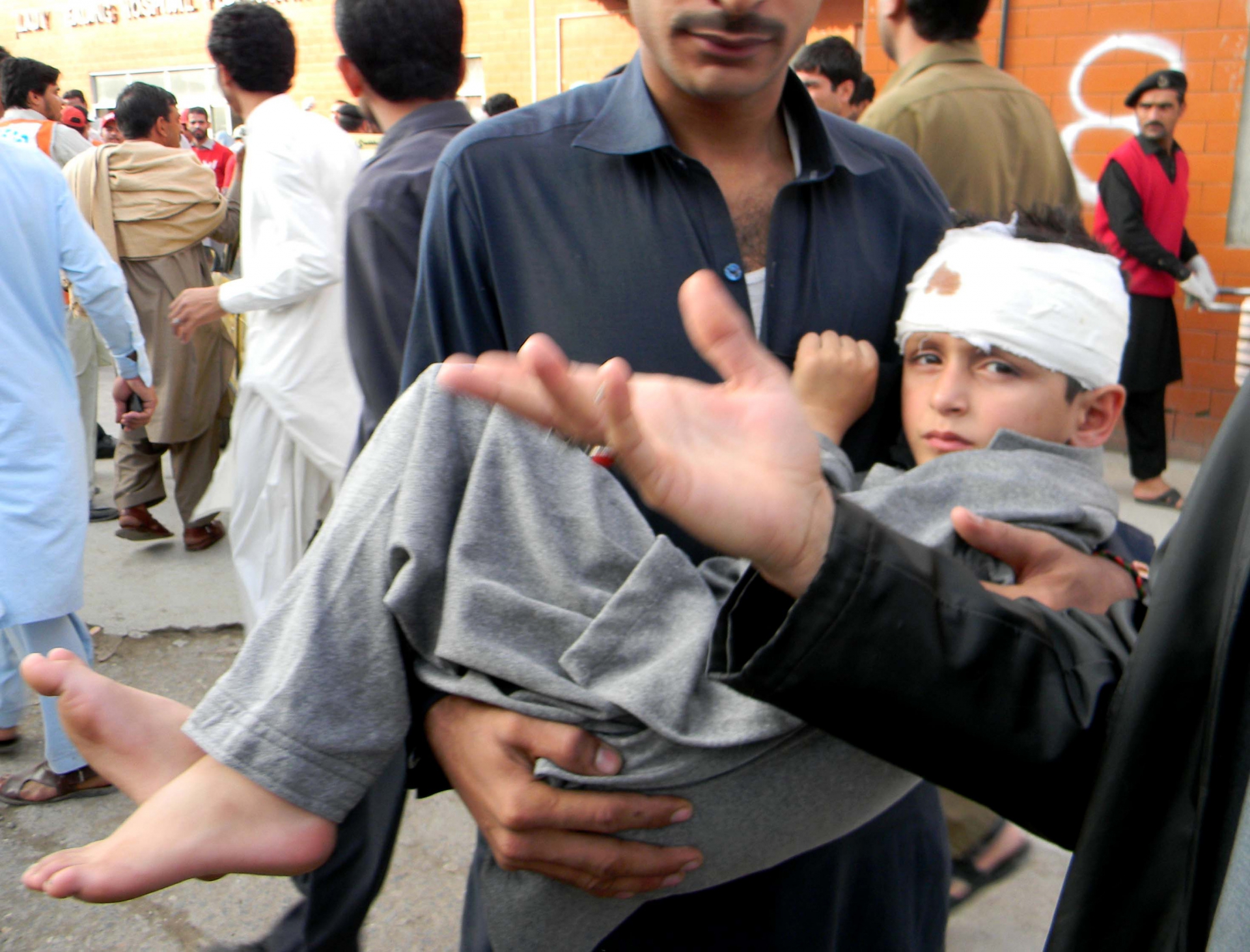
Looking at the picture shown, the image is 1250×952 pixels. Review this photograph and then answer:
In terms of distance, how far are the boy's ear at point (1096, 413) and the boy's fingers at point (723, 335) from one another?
2.85 ft

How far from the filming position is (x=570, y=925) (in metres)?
1.25

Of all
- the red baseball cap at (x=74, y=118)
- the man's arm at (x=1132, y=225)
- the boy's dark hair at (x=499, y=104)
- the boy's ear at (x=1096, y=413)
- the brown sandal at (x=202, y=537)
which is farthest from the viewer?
the red baseball cap at (x=74, y=118)

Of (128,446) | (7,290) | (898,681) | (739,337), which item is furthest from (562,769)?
(128,446)

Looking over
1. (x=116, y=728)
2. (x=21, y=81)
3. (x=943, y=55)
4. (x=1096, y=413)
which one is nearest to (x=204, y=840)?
(x=116, y=728)

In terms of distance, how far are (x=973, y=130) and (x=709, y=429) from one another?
2.41m

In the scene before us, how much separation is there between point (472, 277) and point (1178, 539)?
0.94m

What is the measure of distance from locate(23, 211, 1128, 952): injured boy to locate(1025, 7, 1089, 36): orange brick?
18.7ft

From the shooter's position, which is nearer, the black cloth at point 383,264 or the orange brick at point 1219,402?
the black cloth at point 383,264

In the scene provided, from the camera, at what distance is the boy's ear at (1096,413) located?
1.63m

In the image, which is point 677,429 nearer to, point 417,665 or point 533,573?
point 533,573

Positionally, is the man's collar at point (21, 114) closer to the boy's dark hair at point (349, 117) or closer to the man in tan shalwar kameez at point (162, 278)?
the man in tan shalwar kameez at point (162, 278)

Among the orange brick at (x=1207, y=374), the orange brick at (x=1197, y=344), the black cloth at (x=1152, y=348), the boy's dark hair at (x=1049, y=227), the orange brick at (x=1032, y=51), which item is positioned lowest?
the orange brick at (x=1207, y=374)

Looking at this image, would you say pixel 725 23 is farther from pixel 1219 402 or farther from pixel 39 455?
pixel 1219 402

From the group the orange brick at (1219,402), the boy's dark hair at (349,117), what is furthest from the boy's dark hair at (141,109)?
the orange brick at (1219,402)
